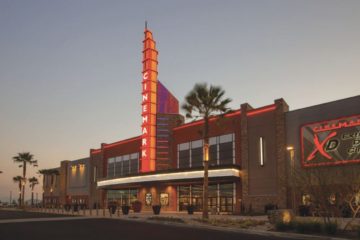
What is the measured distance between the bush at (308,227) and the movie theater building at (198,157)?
63.3 feet

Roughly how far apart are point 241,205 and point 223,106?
14.7m

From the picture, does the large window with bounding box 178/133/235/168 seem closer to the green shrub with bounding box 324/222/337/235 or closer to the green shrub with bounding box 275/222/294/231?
the green shrub with bounding box 275/222/294/231

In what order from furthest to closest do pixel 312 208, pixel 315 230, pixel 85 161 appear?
pixel 85 161 → pixel 312 208 → pixel 315 230

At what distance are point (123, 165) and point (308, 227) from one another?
52403 mm

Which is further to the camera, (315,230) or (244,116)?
(244,116)

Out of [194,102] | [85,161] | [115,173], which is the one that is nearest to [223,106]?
[194,102]

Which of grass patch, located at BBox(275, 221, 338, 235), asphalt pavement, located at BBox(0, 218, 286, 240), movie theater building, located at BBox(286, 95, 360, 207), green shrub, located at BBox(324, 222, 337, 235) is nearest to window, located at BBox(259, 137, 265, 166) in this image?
movie theater building, located at BBox(286, 95, 360, 207)

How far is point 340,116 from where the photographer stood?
39.6 meters

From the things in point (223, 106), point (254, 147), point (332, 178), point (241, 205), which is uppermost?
point (223, 106)

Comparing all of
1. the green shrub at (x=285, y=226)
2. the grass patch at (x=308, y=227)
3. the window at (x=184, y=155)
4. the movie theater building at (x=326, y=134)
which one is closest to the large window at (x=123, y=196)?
the window at (x=184, y=155)

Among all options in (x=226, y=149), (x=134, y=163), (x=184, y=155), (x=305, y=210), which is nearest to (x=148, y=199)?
(x=184, y=155)

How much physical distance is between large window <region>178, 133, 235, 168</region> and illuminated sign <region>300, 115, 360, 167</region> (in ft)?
35.9

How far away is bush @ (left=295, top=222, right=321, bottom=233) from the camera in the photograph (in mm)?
22992

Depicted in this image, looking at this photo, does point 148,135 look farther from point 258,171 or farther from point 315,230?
point 315,230
